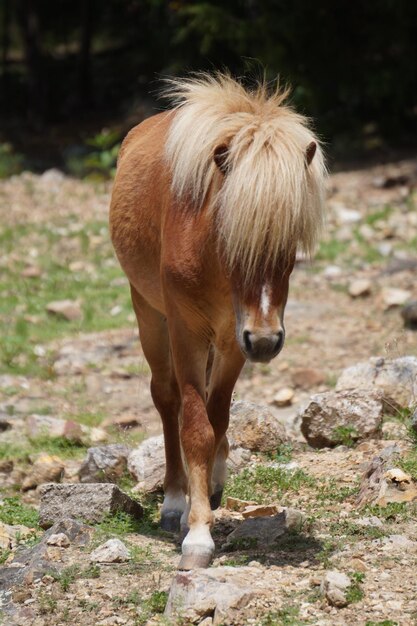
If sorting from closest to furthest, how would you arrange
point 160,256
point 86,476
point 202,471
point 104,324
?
1. point 202,471
2. point 160,256
3. point 86,476
4. point 104,324

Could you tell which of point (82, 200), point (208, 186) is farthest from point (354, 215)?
point (208, 186)

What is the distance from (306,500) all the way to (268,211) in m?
1.68

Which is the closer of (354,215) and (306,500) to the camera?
(306,500)

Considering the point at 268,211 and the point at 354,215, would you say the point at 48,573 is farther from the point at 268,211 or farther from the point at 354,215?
the point at 354,215

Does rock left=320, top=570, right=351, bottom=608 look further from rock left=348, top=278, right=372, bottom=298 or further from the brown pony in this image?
rock left=348, top=278, right=372, bottom=298

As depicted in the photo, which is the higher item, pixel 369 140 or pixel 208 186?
pixel 369 140

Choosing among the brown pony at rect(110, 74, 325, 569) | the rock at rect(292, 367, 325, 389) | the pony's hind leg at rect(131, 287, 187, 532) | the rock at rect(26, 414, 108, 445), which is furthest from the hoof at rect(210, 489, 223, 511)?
the rock at rect(292, 367, 325, 389)

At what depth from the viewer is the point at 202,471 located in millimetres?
4547

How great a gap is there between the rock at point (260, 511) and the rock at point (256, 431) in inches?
39.7

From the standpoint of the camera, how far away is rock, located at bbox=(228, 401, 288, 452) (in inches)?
240

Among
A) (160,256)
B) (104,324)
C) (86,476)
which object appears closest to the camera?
(160,256)

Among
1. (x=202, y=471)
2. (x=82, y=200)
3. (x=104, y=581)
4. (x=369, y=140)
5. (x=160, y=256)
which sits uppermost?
(x=369, y=140)


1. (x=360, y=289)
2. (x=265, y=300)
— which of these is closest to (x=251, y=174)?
(x=265, y=300)

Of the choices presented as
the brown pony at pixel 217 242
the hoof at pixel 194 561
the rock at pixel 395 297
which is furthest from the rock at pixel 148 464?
the rock at pixel 395 297
